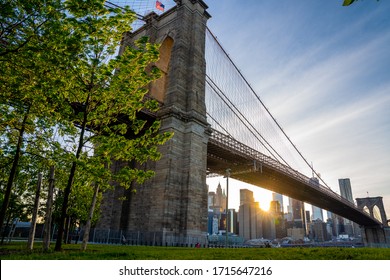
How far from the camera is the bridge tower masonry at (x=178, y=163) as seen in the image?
21.5 metres

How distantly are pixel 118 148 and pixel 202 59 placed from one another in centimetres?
2088

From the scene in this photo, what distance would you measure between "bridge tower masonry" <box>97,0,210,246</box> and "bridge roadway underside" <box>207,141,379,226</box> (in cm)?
517

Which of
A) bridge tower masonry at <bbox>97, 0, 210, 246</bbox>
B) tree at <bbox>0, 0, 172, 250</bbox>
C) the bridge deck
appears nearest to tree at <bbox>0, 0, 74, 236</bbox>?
tree at <bbox>0, 0, 172, 250</bbox>

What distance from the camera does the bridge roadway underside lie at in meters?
35.0

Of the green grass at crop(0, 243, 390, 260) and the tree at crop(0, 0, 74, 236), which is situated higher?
the tree at crop(0, 0, 74, 236)

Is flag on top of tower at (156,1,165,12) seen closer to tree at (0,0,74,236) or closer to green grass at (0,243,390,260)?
tree at (0,0,74,236)

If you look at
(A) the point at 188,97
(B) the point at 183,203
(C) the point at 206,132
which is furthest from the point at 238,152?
(B) the point at 183,203

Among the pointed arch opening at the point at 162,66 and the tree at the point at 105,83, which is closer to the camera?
the tree at the point at 105,83

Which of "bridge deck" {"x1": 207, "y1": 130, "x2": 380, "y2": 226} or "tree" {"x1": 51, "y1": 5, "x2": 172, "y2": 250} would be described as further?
A: "bridge deck" {"x1": 207, "y1": 130, "x2": 380, "y2": 226}

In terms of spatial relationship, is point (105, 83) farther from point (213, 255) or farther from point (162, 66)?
point (162, 66)

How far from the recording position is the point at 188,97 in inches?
1033

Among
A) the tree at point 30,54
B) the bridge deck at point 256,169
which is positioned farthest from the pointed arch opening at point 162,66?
the tree at point 30,54

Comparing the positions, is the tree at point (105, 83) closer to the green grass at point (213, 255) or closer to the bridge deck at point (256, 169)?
the green grass at point (213, 255)

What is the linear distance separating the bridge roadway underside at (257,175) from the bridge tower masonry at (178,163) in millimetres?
5166
